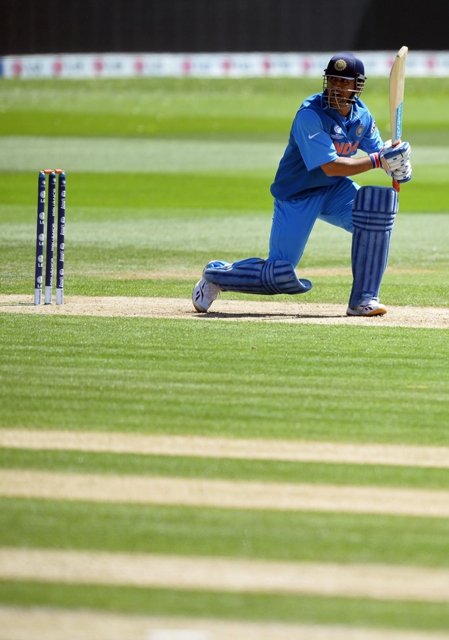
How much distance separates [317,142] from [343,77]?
0.49m

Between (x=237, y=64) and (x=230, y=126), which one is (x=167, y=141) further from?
(x=237, y=64)

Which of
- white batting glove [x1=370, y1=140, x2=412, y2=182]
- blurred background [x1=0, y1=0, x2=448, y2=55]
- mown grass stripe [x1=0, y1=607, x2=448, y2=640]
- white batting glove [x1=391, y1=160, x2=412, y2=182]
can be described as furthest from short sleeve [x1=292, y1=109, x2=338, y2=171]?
blurred background [x1=0, y1=0, x2=448, y2=55]

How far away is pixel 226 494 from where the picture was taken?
5.82 meters

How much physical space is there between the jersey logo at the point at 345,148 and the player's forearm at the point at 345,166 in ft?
1.02

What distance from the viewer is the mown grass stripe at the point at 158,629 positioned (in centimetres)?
430

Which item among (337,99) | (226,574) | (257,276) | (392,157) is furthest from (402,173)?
(226,574)

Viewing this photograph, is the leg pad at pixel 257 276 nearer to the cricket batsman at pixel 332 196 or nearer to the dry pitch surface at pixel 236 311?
the cricket batsman at pixel 332 196

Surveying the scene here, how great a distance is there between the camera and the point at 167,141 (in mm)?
32000

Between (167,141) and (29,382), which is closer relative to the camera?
(29,382)

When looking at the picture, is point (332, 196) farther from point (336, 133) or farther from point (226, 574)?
point (226, 574)

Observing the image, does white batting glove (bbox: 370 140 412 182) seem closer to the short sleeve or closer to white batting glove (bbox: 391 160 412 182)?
white batting glove (bbox: 391 160 412 182)

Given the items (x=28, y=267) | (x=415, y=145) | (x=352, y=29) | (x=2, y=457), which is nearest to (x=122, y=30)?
(x=352, y=29)

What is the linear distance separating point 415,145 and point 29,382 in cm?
2341

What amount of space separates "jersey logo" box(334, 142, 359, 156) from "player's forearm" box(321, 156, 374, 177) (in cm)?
31
